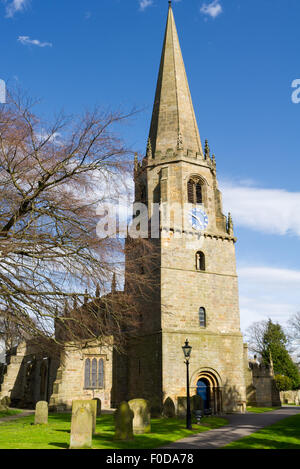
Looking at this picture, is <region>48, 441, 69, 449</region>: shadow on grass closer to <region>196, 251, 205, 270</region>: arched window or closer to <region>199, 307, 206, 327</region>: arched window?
<region>199, 307, 206, 327</region>: arched window

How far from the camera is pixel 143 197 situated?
31156 millimetres

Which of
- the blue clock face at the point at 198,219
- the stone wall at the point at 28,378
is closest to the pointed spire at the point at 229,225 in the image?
the blue clock face at the point at 198,219

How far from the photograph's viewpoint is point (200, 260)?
28781 mm

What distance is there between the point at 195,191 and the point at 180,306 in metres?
8.56

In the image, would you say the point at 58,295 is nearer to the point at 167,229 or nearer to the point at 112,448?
the point at 112,448

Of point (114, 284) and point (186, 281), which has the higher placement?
point (186, 281)

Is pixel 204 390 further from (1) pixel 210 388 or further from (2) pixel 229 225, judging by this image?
(2) pixel 229 225

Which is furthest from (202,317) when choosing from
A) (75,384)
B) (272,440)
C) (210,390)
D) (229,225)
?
(272,440)

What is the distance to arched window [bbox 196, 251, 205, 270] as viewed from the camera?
28.5 metres

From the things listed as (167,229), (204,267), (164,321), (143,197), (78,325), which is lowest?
(78,325)
